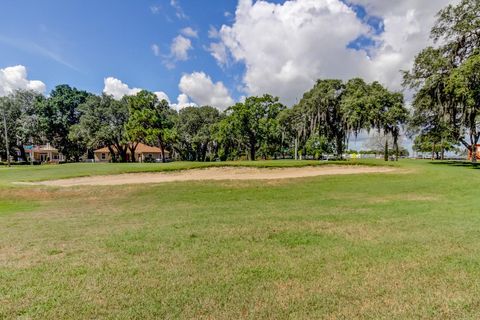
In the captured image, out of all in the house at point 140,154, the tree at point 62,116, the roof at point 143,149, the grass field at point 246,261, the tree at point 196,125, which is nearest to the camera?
the grass field at point 246,261

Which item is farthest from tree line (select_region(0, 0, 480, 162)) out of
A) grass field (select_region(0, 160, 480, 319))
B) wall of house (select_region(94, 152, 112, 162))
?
grass field (select_region(0, 160, 480, 319))

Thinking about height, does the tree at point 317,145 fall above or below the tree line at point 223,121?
below

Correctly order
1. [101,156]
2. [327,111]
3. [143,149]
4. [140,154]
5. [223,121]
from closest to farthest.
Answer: [327,111], [223,121], [101,156], [140,154], [143,149]

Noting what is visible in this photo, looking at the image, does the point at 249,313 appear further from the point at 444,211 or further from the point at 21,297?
the point at 444,211

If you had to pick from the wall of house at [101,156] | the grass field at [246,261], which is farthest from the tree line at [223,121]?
the grass field at [246,261]

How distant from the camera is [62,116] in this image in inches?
2093

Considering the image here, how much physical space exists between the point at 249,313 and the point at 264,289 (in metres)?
0.54

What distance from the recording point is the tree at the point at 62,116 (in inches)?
2009

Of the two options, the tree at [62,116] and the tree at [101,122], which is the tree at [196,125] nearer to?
the tree at [101,122]

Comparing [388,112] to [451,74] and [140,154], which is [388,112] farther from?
[140,154]

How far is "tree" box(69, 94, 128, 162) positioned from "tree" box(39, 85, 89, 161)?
420cm

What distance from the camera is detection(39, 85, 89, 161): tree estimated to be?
51.0m

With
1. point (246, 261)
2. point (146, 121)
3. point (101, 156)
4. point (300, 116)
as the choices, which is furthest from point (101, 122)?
point (246, 261)

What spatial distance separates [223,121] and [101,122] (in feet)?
72.8
